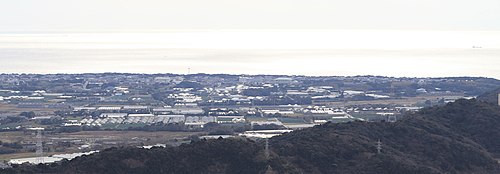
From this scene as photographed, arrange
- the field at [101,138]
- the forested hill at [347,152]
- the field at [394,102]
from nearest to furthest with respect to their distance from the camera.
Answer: the forested hill at [347,152] < the field at [101,138] < the field at [394,102]

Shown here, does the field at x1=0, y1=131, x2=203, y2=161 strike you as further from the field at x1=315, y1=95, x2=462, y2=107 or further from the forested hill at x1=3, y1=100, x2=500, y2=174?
the field at x1=315, y1=95, x2=462, y2=107

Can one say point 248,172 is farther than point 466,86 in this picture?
No

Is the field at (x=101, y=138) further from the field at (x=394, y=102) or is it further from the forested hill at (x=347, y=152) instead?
the field at (x=394, y=102)

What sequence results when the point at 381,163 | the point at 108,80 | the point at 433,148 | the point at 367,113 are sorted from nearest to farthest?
1. the point at 381,163
2. the point at 433,148
3. the point at 367,113
4. the point at 108,80

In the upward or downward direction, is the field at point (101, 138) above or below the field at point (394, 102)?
below

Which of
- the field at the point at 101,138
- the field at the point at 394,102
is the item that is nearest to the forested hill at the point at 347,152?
the field at the point at 101,138

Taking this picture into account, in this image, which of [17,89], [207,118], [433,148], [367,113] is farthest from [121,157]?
[17,89]

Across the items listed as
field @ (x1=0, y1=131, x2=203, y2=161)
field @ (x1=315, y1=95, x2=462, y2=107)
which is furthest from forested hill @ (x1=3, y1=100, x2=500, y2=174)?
field @ (x1=315, y1=95, x2=462, y2=107)

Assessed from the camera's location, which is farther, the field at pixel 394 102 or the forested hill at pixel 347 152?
the field at pixel 394 102

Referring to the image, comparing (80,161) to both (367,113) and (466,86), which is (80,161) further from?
(466,86)
